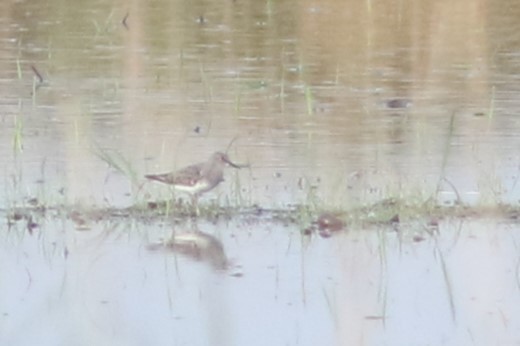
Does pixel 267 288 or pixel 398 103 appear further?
pixel 398 103

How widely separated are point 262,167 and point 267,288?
2314mm

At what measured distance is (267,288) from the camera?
6406 mm

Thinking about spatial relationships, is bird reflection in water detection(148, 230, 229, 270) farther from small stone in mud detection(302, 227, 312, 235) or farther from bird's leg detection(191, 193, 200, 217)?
small stone in mud detection(302, 227, 312, 235)

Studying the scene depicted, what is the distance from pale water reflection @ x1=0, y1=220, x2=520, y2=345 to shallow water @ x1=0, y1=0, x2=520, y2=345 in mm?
13

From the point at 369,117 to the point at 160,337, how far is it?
16.2 feet

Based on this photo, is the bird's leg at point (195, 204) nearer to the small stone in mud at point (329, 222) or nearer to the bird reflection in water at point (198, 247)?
the bird reflection in water at point (198, 247)

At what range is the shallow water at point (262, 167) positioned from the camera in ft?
19.9

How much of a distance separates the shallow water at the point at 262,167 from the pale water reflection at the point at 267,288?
0.04 feet

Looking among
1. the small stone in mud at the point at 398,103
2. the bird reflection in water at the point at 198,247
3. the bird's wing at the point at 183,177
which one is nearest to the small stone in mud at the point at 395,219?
the bird reflection in water at the point at 198,247

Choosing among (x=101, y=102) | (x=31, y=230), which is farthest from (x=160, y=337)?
(x=101, y=102)

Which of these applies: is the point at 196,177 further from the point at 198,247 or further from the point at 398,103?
the point at 398,103

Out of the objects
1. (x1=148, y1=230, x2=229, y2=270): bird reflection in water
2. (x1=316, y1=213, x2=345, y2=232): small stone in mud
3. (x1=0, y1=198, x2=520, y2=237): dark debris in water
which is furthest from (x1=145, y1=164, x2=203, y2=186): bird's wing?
(x1=316, y1=213, x2=345, y2=232): small stone in mud

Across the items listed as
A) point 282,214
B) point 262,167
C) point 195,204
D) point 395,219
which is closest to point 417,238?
point 395,219

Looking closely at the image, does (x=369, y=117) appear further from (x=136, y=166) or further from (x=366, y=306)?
(x=366, y=306)
